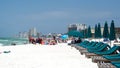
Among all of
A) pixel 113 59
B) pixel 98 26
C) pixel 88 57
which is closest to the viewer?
pixel 113 59

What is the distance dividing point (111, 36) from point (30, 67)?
2302cm

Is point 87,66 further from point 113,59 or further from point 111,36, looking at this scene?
point 111,36

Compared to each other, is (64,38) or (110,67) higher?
(110,67)

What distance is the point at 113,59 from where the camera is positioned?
1059 cm

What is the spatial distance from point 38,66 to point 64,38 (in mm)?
33881

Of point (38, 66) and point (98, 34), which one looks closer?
point (38, 66)

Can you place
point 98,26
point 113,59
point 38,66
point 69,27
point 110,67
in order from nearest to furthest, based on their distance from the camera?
1. point 110,67
2. point 113,59
3. point 38,66
4. point 98,26
5. point 69,27

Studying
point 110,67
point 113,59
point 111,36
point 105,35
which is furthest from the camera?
point 105,35

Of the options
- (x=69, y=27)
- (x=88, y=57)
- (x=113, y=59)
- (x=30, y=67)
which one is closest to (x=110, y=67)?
(x=113, y=59)

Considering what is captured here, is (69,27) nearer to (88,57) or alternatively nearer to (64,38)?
(64,38)

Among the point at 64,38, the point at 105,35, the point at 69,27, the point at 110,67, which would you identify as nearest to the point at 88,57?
the point at 110,67

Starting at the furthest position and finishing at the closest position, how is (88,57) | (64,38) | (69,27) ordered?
(69,27), (64,38), (88,57)

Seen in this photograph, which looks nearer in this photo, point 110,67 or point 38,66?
point 110,67

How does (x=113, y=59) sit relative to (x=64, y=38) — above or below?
above
